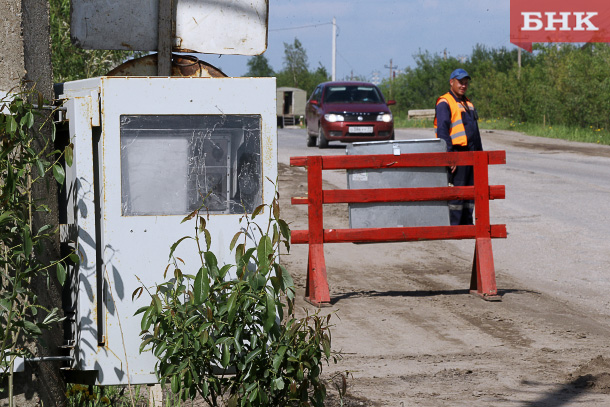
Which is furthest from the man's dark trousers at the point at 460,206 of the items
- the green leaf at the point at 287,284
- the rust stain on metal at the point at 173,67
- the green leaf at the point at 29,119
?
the green leaf at the point at 29,119

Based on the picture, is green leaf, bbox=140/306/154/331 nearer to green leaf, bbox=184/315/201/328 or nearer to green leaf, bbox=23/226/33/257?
green leaf, bbox=184/315/201/328

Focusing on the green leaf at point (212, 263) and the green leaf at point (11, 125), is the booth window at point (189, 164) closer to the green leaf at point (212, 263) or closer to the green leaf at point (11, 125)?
the green leaf at point (212, 263)

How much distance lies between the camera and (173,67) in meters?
5.03

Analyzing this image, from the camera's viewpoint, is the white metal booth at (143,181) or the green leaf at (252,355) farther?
the white metal booth at (143,181)

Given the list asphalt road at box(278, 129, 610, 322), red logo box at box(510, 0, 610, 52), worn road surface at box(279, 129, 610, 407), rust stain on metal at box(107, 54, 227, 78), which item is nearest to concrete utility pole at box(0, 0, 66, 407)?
rust stain on metal at box(107, 54, 227, 78)

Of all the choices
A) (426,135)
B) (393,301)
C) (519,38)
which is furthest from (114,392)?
(519,38)

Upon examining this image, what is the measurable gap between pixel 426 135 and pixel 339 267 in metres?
21.5

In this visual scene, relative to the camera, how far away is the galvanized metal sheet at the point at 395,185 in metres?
8.09

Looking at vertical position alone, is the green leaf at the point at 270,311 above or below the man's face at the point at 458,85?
below

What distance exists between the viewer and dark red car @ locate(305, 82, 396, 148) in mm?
24391

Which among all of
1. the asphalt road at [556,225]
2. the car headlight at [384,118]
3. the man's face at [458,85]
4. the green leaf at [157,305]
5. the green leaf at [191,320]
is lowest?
the asphalt road at [556,225]

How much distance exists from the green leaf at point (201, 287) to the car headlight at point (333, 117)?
68.9 ft

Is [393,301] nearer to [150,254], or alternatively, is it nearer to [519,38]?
[150,254]

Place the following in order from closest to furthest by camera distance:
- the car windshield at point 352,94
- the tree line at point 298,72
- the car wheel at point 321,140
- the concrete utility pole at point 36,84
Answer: the concrete utility pole at point 36,84
the car wheel at point 321,140
the car windshield at point 352,94
the tree line at point 298,72
